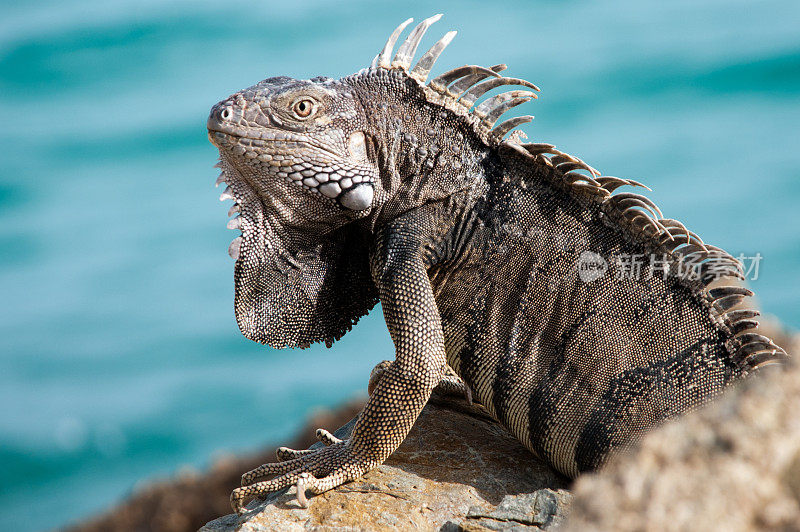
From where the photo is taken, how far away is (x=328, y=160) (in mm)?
3932

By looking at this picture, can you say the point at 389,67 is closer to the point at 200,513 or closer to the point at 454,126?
the point at 454,126

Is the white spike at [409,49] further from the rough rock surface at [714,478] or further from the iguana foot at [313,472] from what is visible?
the rough rock surface at [714,478]

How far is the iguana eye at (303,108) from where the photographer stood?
12.8 feet

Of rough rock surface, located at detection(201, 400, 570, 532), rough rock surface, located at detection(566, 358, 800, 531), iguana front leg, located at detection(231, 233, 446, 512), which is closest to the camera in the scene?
rough rock surface, located at detection(566, 358, 800, 531)

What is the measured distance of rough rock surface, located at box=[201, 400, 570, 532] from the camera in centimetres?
363

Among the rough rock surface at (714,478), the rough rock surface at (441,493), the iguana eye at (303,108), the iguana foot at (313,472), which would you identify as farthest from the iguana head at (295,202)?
the rough rock surface at (714,478)

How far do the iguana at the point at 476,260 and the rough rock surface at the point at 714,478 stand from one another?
221 cm

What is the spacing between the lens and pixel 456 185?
4.13m

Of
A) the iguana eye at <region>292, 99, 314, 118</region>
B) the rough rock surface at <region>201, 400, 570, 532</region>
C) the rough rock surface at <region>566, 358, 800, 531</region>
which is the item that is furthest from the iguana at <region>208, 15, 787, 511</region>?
the rough rock surface at <region>566, 358, 800, 531</region>

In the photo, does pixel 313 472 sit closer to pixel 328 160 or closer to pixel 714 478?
pixel 328 160

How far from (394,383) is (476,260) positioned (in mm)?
799

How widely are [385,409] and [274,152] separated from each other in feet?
4.58

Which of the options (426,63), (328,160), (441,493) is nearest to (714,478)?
(441,493)

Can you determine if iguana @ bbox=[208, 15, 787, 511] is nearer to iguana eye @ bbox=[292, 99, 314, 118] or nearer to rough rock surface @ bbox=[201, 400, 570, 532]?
iguana eye @ bbox=[292, 99, 314, 118]
